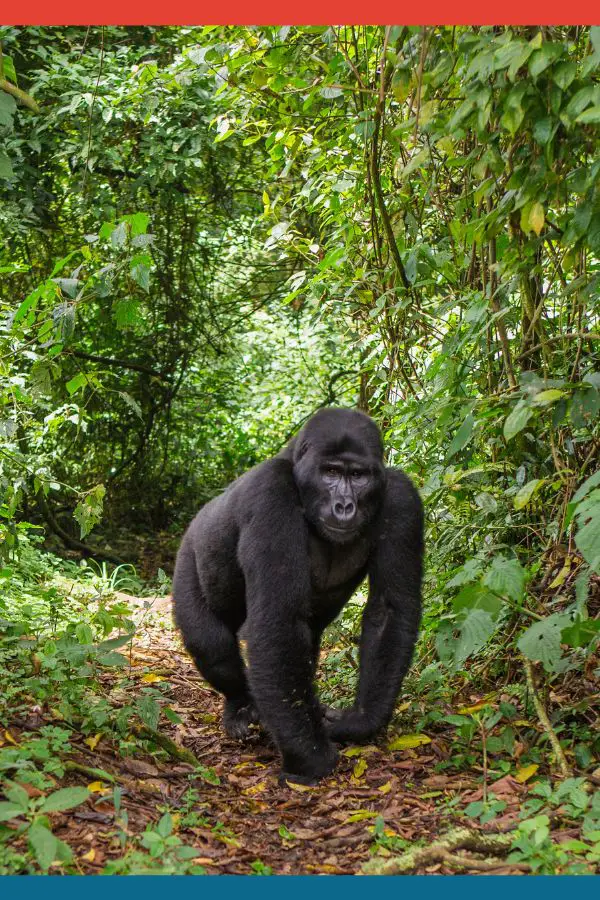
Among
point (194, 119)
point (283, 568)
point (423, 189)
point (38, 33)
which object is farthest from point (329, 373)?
point (283, 568)

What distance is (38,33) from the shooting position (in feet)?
28.6

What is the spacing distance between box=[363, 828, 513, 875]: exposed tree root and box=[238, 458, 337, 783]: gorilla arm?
996mm

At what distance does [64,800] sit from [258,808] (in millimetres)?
1113

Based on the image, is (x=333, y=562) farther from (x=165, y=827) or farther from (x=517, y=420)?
(x=165, y=827)

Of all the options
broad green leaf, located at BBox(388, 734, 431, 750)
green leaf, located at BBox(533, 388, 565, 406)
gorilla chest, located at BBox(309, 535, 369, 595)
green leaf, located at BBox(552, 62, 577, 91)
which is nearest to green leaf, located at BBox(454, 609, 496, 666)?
green leaf, located at BBox(533, 388, 565, 406)

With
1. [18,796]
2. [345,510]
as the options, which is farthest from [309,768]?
[18,796]

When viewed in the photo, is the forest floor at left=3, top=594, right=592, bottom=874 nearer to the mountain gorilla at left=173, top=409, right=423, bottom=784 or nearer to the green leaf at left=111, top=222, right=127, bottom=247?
the mountain gorilla at left=173, top=409, right=423, bottom=784

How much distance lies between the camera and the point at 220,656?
4723 millimetres

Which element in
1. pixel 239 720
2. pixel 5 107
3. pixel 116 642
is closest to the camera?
pixel 5 107

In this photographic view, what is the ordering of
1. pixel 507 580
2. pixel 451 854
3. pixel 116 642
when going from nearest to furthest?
pixel 451 854 < pixel 507 580 < pixel 116 642

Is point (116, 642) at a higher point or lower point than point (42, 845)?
higher

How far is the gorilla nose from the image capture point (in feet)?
13.1

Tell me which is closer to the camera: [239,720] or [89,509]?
[239,720]

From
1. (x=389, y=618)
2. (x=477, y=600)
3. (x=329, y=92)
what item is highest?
(x=329, y=92)
